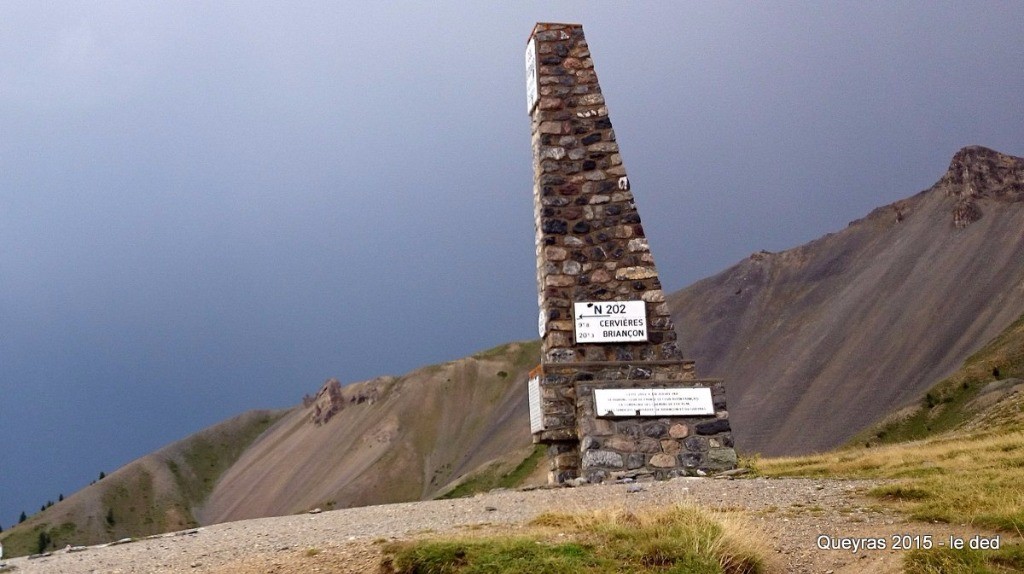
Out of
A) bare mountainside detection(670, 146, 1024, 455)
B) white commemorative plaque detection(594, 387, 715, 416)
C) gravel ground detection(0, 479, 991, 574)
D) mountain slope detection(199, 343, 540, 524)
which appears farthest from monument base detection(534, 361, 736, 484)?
mountain slope detection(199, 343, 540, 524)

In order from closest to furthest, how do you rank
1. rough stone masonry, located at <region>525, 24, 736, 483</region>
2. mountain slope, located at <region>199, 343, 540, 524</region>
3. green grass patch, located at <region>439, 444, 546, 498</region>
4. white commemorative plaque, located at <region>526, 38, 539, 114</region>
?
rough stone masonry, located at <region>525, 24, 736, 483</region>, white commemorative plaque, located at <region>526, 38, 539, 114</region>, green grass patch, located at <region>439, 444, 546, 498</region>, mountain slope, located at <region>199, 343, 540, 524</region>

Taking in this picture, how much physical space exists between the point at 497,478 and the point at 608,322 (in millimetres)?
59378

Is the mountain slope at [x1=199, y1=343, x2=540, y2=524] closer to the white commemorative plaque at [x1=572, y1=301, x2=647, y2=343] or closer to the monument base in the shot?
the white commemorative plaque at [x1=572, y1=301, x2=647, y2=343]

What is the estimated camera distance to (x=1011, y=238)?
275ft

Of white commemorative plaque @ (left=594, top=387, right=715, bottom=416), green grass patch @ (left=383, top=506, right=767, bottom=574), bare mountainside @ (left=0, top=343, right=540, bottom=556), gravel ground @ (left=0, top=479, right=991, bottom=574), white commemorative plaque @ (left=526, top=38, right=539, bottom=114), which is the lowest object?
bare mountainside @ (left=0, top=343, right=540, bottom=556)

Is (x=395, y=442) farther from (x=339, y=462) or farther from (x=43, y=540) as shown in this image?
(x=43, y=540)

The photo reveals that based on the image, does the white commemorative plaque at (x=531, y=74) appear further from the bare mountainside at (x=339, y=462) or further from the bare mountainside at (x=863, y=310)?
the bare mountainside at (x=339, y=462)

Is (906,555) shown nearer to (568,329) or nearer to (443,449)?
(568,329)

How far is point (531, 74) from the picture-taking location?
19.0 metres

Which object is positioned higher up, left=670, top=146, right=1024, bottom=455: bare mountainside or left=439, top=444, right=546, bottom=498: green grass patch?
left=670, top=146, right=1024, bottom=455: bare mountainside

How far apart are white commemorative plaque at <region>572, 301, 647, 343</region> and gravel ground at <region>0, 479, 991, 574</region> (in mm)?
3789

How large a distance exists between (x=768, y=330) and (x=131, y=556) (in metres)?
90.5

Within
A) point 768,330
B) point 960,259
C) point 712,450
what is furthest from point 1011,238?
point 712,450

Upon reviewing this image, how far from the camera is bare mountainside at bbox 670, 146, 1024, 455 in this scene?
228 ft
